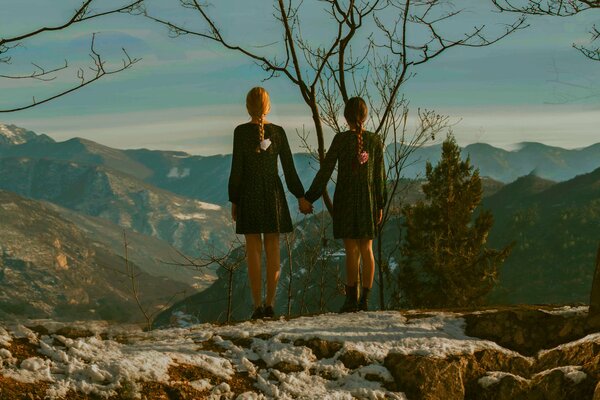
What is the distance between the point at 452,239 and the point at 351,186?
25.6 meters

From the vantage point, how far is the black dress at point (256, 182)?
8.44 m

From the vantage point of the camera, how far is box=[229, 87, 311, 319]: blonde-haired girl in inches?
332

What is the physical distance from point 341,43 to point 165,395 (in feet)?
26.6

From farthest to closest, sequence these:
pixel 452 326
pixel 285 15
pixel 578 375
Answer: pixel 285 15
pixel 452 326
pixel 578 375

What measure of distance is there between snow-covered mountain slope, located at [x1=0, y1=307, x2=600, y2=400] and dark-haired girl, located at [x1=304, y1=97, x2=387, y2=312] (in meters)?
1.15

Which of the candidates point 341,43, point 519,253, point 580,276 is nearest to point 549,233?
point 519,253

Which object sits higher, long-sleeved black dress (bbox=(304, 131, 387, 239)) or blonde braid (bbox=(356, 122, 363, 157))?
blonde braid (bbox=(356, 122, 363, 157))

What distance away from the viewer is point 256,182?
850 cm

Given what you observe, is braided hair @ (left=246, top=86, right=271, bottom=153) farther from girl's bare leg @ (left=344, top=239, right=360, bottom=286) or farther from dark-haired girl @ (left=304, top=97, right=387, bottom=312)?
girl's bare leg @ (left=344, top=239, right=360, bottom=286)

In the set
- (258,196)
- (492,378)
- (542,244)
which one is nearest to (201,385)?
(492,378)

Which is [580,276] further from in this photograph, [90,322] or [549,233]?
[90,322]

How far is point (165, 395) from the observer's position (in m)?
5.95

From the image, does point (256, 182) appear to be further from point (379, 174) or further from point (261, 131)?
point (379, 174)

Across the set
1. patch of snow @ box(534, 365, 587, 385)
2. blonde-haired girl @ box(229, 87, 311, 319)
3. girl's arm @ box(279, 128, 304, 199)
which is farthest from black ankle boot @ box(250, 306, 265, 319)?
patch of snow @ box(534, 365, 587, 385)
